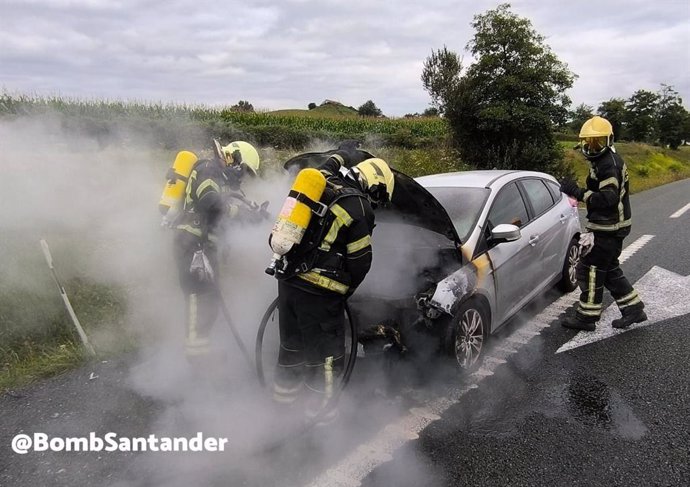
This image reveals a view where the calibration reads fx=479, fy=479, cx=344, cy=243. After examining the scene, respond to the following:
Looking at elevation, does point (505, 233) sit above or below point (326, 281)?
above

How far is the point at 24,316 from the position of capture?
4.47 m

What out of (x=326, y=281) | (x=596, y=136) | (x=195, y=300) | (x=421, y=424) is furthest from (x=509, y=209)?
(x=195, y=300)

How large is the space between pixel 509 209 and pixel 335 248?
2277 mm

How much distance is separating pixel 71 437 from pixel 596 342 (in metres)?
4.28

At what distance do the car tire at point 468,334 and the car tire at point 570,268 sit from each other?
2.07 meters

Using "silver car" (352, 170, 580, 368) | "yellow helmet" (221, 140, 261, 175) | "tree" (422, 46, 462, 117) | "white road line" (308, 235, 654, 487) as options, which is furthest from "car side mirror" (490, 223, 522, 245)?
"tree" (422, 46, 462, 117)

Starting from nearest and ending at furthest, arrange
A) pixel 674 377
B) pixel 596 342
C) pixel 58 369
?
1. pixel 674 377
2. pixel 58 369
3. pixel 596 342

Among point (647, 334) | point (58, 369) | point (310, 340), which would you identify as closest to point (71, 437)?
point (58, 369)

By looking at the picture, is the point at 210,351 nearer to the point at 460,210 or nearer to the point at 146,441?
the point at 146,441

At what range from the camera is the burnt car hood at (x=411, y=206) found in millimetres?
3344

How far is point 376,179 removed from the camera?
2.99 m

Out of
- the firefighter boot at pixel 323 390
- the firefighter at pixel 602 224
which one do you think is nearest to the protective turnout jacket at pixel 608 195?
the firefighter at pixel 602 224

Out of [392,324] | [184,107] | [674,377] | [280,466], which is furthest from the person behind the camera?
[184,107]

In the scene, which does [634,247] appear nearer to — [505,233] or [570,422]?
[505,233]
